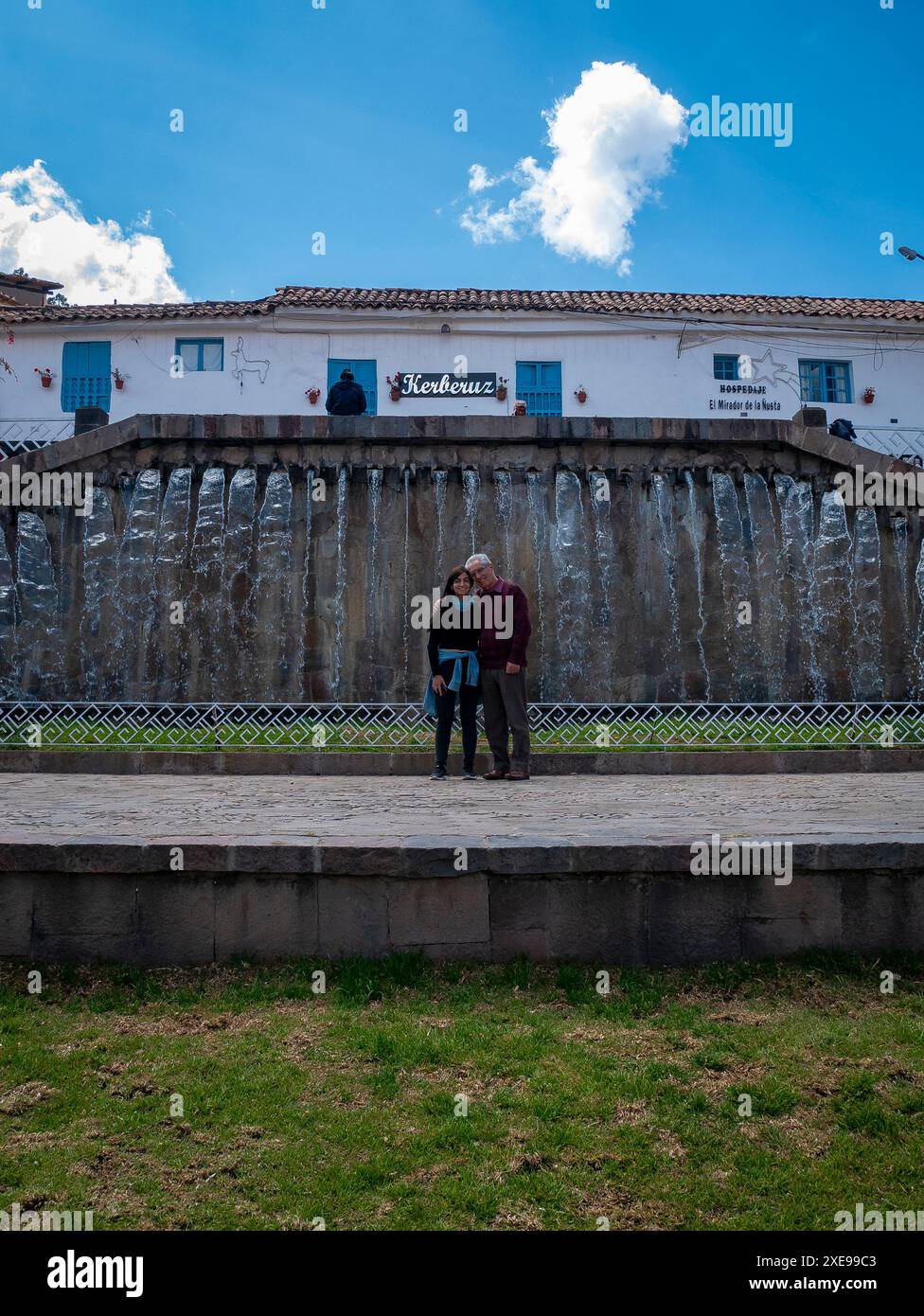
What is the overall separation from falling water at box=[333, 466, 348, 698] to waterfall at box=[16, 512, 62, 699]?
4184 millimetres

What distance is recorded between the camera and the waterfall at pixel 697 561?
1476cm

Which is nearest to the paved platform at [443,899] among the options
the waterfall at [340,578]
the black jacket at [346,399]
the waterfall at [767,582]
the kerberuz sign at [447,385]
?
the waterfall at [340,578]

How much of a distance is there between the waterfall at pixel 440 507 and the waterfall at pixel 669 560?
3330 mm

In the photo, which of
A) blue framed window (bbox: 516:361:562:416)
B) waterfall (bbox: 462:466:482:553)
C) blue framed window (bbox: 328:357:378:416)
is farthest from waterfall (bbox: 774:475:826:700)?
blue framed window (bbox: 328:357:378:416)

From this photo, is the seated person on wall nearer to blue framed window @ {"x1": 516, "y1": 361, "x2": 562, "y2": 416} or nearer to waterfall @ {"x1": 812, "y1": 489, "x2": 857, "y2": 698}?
waterfall @ {"x1": 812, "y1": 489, "x2": 857, "y2": 698}

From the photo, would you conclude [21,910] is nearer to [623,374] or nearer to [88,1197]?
[88,1197]

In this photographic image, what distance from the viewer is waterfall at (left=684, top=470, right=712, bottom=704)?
14.8 m

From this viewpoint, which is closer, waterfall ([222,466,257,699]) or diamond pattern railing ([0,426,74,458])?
waterfall ([222,466,257,699])

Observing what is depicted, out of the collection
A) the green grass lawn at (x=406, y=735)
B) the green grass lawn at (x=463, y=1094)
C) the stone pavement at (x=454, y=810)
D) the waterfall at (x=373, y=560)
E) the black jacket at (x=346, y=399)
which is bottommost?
the green grass lawn at (x=463, y=1094)

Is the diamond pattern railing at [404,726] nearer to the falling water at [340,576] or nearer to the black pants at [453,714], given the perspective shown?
the falling water at [340,576]

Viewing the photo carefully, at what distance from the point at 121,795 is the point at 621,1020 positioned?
17.2 feet

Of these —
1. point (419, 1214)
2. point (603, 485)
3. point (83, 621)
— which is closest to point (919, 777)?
point (603, 485)

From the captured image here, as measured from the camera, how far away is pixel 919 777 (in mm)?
9859

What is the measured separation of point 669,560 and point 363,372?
14.2 metres
